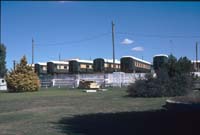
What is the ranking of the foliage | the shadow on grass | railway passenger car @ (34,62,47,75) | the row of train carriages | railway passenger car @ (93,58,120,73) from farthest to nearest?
railway passenger car @ (34,62,47,75), railway passenger car @ (93,58,120,73), the row of train carriages, the foliage, the shadow on grass

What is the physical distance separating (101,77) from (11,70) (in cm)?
1253

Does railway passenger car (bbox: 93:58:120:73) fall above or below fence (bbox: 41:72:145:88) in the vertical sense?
above

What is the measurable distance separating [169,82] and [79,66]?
38.5 meters

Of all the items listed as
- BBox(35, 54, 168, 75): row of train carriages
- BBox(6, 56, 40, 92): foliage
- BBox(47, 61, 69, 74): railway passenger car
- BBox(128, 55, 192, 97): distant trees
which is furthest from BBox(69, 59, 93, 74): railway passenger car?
BBox(128, 55, 192, 97): distant trees

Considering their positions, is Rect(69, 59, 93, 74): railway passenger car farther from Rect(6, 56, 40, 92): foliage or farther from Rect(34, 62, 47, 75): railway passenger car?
Rect(6, 56, 40, 92): foliage

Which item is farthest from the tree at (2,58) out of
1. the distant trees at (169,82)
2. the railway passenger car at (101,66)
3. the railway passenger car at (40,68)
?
the distant trees at (169,82)

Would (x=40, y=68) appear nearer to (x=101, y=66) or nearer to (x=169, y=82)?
(x=101, y=66)

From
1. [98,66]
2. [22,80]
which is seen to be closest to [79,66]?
[98,66]

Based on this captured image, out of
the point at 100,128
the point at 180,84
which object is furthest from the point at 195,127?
the point at 180,84

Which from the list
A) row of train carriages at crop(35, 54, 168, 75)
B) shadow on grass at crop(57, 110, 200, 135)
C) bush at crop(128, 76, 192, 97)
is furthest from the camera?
row of train carriages at crop(35, 54, 168, 75)

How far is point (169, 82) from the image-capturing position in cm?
2673

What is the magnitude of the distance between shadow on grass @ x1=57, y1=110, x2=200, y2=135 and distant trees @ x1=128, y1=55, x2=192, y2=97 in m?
11.1

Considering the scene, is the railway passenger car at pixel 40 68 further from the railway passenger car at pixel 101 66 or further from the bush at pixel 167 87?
the bush at pixel 167 87

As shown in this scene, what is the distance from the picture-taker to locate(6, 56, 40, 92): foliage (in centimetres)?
4394
